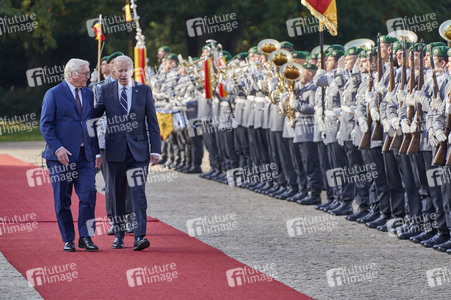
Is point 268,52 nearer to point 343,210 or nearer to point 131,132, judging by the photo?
point 343,210

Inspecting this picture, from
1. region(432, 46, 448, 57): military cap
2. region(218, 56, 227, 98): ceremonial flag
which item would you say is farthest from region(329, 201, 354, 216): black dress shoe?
region(218, 56, 227, 98): ceremonial flag

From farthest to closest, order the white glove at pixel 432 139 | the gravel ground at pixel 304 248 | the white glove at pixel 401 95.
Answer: the white glove at pixel 401 95
the white glove at pixel 432 139
the gravel ground at pixel 304 248

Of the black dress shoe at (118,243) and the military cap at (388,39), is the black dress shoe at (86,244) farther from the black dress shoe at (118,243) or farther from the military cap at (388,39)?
the military cap at (388,39)

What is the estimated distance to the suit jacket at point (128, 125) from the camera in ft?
36.0

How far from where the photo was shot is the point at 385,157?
1222cm

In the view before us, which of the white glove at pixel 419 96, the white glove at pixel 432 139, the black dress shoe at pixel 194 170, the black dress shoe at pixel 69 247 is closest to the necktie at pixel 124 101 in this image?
the black dress shoe at pixel 69 247


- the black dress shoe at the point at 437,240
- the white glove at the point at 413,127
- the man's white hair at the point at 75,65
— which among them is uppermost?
the man's white hair at the point at 75,65

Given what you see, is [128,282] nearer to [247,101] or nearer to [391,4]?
[247,101]

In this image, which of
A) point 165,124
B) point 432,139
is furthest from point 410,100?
point 165,124

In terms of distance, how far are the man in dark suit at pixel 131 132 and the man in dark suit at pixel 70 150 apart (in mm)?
219

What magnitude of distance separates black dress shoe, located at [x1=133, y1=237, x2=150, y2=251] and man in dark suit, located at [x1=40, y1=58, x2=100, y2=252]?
0.38 metres

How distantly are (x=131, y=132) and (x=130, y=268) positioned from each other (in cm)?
170

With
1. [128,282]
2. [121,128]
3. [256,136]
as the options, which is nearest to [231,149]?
[256,136]

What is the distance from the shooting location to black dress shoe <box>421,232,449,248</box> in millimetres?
11062
